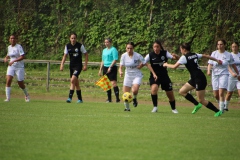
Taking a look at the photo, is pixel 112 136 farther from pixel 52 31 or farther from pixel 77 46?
pixel 52 31

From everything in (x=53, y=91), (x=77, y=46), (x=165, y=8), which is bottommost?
(x=53, y=91)

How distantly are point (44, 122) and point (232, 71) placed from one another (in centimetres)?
710

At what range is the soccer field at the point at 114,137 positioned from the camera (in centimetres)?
822

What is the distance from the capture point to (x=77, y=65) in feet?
64.0

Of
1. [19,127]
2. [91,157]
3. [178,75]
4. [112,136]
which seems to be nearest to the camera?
Result: [91,157]

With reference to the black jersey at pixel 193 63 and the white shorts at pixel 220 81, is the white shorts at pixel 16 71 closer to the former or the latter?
the white shorts at pixel 220 81

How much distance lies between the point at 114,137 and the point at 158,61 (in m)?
6.21

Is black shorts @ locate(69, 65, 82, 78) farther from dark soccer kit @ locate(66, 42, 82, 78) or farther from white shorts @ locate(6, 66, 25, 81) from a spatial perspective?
white shorts @ locate(6, 66, 25, 81)

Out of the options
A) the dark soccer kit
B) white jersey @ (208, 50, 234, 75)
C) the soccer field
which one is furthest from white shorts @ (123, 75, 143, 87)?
the dark soccer kit

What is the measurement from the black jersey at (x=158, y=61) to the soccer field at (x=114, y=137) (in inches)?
73.5

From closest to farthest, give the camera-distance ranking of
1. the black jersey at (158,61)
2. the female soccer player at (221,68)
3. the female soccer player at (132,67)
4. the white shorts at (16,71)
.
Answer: the black jersey at (158,61) < the female soccer player at (132,67) < the female soccer player at (221,68) < the white shorts at (16,71)

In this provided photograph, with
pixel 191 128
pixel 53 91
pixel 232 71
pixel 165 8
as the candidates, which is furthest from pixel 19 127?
pixel 165 8

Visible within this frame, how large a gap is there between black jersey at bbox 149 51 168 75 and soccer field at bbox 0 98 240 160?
73.5 inches

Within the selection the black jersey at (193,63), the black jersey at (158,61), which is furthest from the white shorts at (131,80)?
the black jersey at (193,63)
